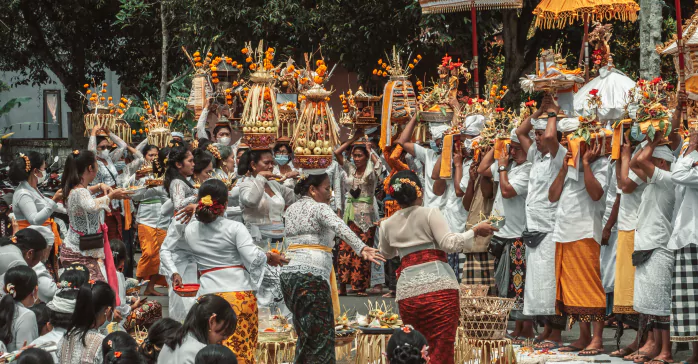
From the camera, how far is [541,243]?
9.52 metres

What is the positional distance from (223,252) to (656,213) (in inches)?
143

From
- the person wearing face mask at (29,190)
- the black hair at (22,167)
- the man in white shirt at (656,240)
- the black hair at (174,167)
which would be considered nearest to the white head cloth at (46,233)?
the person wearing face mask at (29,190)

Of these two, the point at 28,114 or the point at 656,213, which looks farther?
the point at 28,114

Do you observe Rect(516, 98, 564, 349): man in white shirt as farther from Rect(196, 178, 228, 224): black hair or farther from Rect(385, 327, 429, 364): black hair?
Rect(385, 327, 429, 364): black hair

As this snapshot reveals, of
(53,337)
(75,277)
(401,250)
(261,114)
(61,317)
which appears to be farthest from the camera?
(261,114)

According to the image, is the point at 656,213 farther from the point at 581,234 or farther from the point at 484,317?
the point at 484,317

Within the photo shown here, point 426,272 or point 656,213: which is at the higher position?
point 656,213

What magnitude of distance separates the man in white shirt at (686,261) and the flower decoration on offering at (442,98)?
9.59 feet

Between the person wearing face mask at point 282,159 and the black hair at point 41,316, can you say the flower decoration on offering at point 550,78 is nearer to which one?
the person wearing face mask at point 282,159

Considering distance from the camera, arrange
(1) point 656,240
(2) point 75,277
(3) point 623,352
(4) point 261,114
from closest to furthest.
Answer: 1. (2) point 75,277
2. (1) point 656,240
3. (3) point 623,352
4. (4) point 261,114

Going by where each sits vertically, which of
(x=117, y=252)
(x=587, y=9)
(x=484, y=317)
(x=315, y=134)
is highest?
(x=587, y=9)

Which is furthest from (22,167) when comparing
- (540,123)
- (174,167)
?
(540,123)

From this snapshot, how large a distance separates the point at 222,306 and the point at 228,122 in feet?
24.1

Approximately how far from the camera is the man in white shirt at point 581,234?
30.0 feet
